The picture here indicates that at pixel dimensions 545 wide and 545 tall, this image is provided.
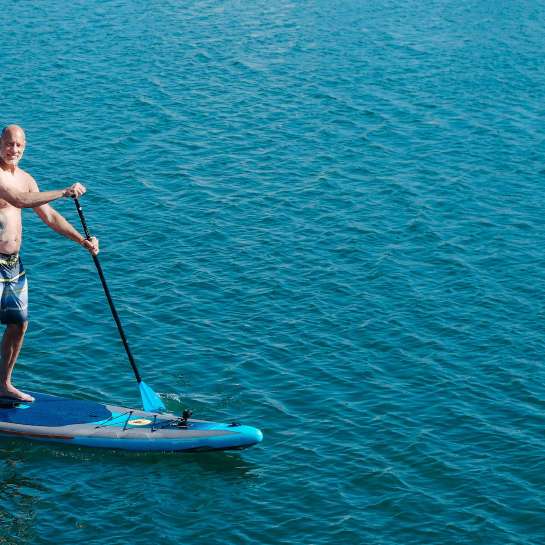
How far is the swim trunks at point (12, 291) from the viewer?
19.6m

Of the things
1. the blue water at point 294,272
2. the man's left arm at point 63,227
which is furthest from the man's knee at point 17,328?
the blue water at point 294,272

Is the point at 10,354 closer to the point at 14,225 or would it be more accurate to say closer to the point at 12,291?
the point at 12,291

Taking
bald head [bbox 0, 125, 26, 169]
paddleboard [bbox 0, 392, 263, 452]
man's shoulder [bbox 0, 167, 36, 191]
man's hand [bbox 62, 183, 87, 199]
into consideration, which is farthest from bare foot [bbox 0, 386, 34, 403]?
man's hand [bbox 62, 183, 87, 199]

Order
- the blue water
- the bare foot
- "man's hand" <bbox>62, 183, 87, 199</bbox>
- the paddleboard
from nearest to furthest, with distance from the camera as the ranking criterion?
"man's hand" <bbox>62, 183, 87, 199</bbox>
the blue water
the paddleboard
the bare foot

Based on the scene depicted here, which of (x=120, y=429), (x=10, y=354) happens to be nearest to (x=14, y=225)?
(x=10, y=354)

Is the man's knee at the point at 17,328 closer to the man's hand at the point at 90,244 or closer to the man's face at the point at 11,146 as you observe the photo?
the man's hand at the point at 90,244

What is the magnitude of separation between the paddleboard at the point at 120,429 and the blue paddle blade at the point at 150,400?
15 cm

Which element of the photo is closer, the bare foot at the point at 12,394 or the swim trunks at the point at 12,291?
the swim trunks at the point at 12,291

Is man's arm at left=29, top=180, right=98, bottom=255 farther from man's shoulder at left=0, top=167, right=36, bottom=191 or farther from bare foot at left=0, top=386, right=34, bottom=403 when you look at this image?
bare foot at left=0, top=386, right=34, bottom=403

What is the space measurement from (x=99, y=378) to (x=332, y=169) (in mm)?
14426

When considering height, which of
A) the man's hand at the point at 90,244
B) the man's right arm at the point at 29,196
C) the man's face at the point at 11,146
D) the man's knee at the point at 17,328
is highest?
the man's face at the point at 11,146

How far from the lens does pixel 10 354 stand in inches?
811

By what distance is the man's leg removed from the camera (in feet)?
66.6

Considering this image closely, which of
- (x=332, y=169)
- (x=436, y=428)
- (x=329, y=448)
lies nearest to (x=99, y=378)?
(x=329, y=448)
